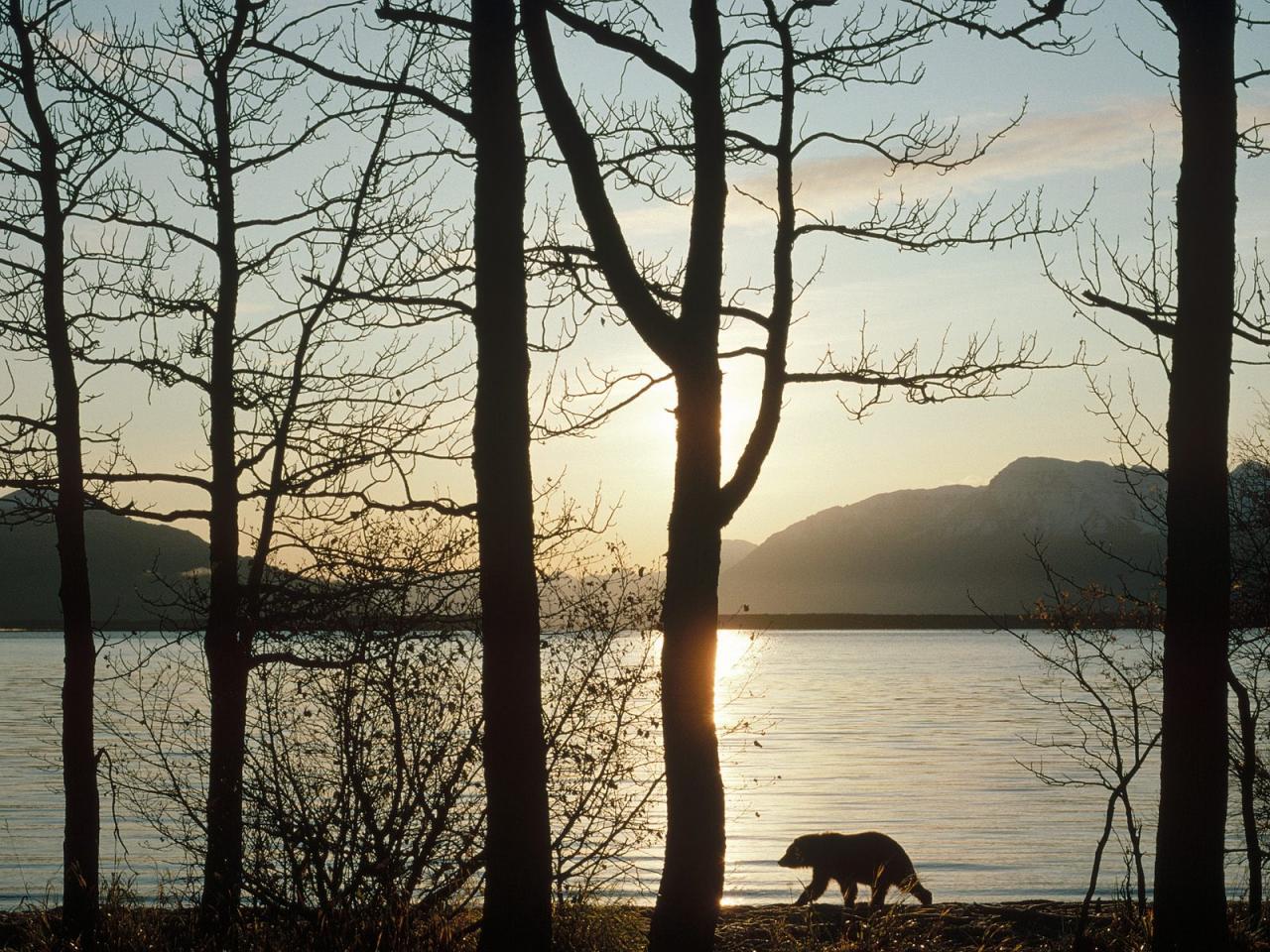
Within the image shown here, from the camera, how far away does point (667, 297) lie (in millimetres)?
10570

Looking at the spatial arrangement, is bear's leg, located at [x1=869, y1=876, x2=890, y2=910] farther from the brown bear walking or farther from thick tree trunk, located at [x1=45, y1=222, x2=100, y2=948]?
thick tree trunk, located at [x1=45, y1=222, x2=100, y2=948]

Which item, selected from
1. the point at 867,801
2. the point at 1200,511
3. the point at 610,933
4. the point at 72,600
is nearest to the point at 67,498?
the point at 72,600

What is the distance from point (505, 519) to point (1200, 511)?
4.38m

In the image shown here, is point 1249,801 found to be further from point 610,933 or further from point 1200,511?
point 610,933

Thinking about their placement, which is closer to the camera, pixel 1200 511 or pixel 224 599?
pixel 1200 511

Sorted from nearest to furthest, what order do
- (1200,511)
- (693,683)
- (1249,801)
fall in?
1. (1200,511)
2. (693,683)
3. (1249,801)

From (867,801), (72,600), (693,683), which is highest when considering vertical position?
(72,600)

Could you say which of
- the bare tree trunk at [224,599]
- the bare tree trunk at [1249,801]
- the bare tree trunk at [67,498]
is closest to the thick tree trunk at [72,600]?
the bare tree trunk at [67,498]

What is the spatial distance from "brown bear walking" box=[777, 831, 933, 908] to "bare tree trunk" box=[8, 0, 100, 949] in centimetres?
738

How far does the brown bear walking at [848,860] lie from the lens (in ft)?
49.4

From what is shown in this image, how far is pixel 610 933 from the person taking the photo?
11.2 meters

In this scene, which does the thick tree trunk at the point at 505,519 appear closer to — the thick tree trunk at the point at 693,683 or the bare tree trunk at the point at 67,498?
the thick tree trunk at the point at 693,683

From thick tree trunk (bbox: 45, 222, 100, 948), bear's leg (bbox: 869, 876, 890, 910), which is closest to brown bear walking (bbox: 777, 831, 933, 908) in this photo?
bear's leg (bbox: 869, 876, 890, 910)

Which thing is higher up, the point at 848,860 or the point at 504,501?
the point at 504,501
